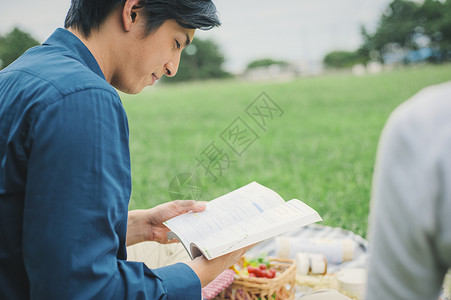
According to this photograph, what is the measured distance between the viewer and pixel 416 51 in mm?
40750

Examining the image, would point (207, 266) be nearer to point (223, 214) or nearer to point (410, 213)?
point (223, 214)

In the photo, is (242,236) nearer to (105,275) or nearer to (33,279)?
(105,275)

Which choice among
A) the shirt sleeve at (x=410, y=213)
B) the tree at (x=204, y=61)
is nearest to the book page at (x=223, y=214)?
the shirt sleeve at (x=410, y=213)

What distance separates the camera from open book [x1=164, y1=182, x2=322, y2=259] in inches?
44.7

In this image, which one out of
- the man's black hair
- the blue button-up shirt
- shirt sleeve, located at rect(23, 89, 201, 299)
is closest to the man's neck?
the man's black hair

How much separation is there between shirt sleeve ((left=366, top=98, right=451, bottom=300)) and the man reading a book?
520mm

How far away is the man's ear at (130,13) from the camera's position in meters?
1.07

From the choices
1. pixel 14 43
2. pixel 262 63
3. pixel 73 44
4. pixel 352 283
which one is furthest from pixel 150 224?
pixel 262 63

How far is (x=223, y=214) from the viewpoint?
1.28 meters

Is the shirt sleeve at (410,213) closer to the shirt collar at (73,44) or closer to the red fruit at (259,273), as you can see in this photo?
the shirt collar at (73,44)

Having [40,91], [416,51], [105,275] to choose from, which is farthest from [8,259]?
[416,51]

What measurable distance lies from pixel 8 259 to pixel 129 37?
1.94ft

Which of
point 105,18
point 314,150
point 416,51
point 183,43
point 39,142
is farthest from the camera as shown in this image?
point 416,51

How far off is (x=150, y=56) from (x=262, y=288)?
3.06 feet
